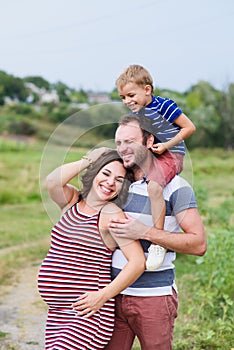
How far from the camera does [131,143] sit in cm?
230

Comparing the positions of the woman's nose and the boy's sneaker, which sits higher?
the woman's nose

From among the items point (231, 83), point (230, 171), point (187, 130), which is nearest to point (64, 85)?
point (231, 83)

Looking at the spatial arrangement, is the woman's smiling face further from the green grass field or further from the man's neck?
the green grass field

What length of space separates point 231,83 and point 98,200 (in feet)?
77.7

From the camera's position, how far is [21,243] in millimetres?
7984

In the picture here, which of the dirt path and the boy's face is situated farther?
the dirt path

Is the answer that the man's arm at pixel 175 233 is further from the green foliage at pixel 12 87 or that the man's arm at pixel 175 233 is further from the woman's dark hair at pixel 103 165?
the green foliage at pixel 12 87

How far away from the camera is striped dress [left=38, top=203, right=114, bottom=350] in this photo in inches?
91.8

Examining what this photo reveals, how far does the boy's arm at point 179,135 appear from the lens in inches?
92.7

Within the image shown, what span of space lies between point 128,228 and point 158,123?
39 cm

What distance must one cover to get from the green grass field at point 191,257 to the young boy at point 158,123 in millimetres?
139

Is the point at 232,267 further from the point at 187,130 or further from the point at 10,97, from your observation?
the point at 10,97

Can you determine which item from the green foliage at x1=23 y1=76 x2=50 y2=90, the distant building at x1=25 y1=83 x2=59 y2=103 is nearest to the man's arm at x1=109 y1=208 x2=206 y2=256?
the distant building at x1=25 y1=83 x2=59 y2=103

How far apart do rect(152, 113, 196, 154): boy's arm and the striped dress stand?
0.32m
